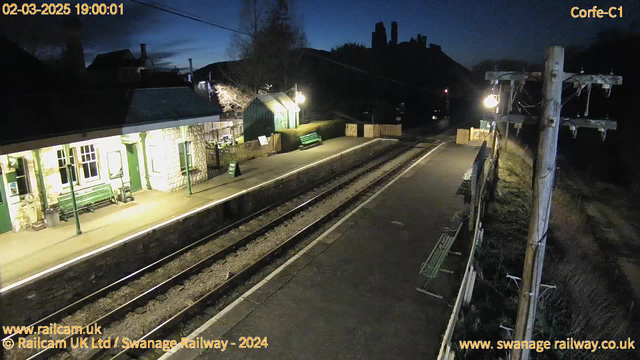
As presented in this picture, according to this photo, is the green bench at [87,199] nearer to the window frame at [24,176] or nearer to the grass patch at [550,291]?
the window frame at [24,176]

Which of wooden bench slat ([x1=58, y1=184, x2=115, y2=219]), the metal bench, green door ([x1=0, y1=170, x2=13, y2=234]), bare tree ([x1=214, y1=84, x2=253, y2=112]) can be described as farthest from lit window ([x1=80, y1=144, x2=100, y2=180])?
bare tree ([x1=214, y1=84, x2=253, y2=112])

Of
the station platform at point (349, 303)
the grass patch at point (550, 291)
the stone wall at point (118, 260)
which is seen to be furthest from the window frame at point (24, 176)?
the grass patch at point (550, 291)

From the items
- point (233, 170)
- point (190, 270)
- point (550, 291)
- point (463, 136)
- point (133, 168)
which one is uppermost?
point (133, 168)

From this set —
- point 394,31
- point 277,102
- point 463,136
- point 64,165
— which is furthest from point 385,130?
point 394,31

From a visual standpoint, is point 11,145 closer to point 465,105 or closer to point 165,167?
point 165,167

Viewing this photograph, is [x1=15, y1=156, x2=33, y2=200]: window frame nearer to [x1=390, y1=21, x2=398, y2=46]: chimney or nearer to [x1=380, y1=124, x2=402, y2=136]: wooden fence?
[x1=380, y1=124, x2=402, y2=136]: wooden fence

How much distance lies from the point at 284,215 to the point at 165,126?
17.5 ft

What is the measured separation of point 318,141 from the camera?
2684 cm

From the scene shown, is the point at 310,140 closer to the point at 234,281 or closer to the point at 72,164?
the point at 72,164

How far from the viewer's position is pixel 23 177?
35.7 feet

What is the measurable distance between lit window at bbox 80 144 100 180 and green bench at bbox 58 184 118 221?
0.46m

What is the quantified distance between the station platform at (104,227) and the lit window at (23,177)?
1233 millimetres

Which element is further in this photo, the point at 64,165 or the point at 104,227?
the point at 64,165

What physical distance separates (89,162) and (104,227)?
291 centimetres
